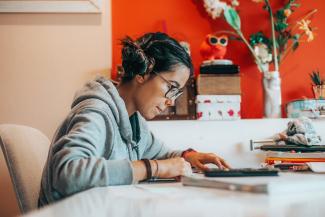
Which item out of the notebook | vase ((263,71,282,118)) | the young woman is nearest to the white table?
the notebook

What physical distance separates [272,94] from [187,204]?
1.42 metres

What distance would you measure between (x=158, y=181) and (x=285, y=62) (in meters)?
1.33

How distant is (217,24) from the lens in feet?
6.99

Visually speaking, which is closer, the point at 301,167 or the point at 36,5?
the point at 301,167

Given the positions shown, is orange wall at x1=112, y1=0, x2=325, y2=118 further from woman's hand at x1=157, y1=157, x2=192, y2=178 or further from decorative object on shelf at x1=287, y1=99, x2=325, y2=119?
woman's hand at x1=157, y1=157, x2=192, y2=178

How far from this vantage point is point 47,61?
199 cm

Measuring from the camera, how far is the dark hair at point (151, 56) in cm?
124

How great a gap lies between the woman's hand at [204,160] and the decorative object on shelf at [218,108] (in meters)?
0.41

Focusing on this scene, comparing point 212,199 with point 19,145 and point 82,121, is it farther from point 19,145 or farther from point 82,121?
point 19,145

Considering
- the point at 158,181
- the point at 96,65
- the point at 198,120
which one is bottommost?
the point at 158,181

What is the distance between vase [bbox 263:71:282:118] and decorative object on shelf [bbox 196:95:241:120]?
0.18 metres

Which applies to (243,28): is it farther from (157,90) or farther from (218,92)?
(157,90)

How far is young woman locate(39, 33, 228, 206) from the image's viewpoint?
0.87m

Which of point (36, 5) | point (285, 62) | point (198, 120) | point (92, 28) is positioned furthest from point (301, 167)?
point (36, 5)
